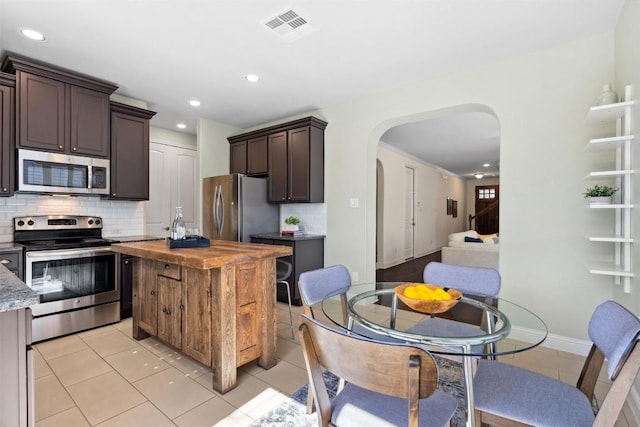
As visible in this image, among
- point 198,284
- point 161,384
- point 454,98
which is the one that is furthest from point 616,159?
point 161,384

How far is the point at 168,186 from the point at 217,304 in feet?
13.3

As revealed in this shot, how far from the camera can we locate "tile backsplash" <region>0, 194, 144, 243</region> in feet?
9.86

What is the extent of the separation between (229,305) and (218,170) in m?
3.45

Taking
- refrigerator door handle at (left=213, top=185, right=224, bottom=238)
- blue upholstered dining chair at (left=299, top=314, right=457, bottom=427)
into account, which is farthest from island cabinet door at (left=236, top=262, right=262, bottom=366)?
refrigerator door handle at (left=213, top=185, right=224, bottom=238)

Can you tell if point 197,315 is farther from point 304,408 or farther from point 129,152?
point 129,152

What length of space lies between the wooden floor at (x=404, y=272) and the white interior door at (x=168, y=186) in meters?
3.50

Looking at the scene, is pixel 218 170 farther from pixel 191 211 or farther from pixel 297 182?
pixel 297 182

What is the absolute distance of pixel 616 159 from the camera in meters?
2.29

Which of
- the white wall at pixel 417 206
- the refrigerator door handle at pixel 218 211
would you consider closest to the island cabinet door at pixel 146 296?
the refrigerator door handle at pixel 218 211

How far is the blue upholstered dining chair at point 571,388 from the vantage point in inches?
36.8

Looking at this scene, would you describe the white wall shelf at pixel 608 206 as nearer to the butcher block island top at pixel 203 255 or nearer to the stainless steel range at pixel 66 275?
the butcher block island top at pixel 203 255

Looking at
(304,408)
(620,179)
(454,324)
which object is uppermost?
(620,179)

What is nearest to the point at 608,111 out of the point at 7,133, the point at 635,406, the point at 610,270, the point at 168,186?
the point at 610,270

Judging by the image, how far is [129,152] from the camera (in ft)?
11.8
